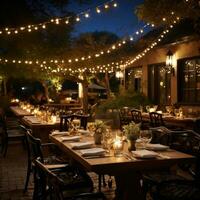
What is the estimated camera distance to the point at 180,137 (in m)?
6.15

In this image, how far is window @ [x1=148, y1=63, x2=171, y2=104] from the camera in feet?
48.4

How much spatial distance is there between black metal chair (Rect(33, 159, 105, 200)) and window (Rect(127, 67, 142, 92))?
12011mm

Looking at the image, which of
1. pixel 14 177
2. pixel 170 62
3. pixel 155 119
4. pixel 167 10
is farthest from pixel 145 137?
pixel 170 62

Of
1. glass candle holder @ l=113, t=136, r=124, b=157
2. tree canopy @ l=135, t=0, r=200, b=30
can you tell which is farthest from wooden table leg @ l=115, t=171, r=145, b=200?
tree canopy @ l=135, t=0, r=200, b=30

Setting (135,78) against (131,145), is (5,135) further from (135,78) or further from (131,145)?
(135,78)

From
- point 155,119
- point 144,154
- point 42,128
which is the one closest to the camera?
point 144,154

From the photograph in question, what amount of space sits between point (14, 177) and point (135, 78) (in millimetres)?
10976

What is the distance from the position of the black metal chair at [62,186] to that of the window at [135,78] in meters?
12.0

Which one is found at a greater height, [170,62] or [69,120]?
[170,62]

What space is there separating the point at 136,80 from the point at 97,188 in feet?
37.3

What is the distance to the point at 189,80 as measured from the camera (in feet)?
43.5

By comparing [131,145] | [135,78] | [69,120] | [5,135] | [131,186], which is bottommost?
Result: [131,186]

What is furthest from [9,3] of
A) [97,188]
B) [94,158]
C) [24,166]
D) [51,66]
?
[51,66]

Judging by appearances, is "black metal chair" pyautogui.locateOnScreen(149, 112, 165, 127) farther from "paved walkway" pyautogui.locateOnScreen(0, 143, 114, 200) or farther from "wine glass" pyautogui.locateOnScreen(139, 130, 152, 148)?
"wine glass" pyautogui.locateOnScreen(139, 130, 152, 148)
